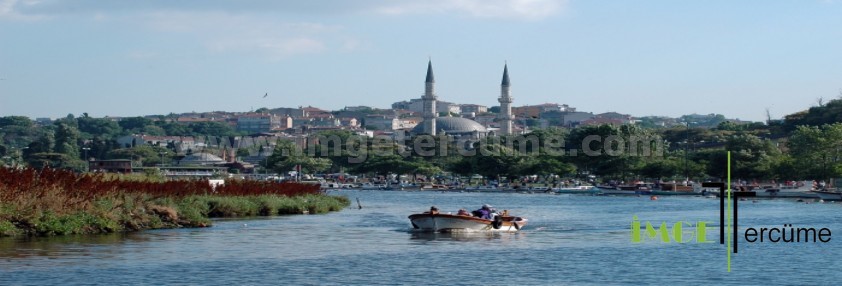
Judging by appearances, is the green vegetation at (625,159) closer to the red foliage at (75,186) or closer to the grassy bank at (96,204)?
the red foliage at (75,186)

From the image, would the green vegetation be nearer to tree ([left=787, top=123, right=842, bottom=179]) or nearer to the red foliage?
tree ([left=787, top=123, right=842, bottom=179])

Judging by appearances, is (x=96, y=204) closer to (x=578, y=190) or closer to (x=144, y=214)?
(x=144, y=214)

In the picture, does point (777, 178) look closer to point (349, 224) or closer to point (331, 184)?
point (331, 184)

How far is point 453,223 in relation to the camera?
→ 50312mm

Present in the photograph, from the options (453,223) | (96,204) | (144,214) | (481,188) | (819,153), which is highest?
(819,153)

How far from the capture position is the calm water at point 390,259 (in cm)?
3259

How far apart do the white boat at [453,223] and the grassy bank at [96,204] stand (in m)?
8.05

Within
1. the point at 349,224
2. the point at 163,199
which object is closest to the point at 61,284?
the point at 163,199

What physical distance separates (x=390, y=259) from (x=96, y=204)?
13270 millimetres

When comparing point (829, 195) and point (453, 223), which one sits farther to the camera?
point (829, 195)

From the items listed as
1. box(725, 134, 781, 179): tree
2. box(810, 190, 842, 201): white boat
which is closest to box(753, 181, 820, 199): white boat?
box(810, 190, 842, 201): white boat

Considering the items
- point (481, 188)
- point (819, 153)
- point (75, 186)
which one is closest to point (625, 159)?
point (481, 188)

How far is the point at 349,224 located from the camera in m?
57.9

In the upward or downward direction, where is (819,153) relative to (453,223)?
upward
